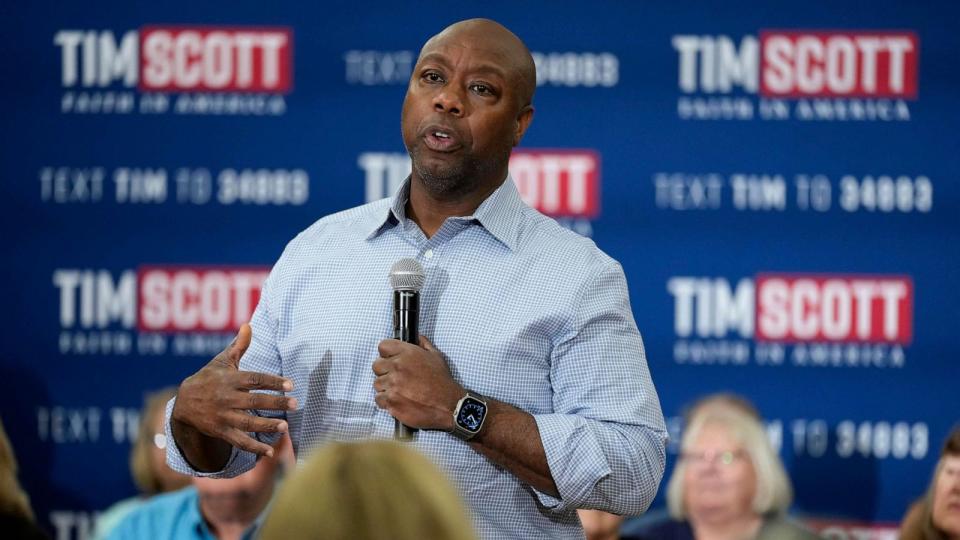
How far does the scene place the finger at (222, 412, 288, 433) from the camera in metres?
1.93

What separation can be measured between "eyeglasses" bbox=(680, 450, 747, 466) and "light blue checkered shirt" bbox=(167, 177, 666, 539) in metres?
2.01

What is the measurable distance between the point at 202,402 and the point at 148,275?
8.49 feet

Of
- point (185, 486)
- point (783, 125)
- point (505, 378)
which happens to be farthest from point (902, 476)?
point (505, 378)

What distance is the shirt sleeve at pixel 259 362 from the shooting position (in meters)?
2.13

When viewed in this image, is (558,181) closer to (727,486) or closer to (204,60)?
(727,486)

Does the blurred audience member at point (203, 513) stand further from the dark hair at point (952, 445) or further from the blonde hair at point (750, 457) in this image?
the dark hair at point (952, 445)

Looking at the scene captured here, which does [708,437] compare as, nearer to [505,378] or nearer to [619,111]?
[619,111]

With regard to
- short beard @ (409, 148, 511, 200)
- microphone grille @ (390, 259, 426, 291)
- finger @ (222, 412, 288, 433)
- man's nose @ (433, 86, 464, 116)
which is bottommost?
finger @ (222, 412, 288, 433)

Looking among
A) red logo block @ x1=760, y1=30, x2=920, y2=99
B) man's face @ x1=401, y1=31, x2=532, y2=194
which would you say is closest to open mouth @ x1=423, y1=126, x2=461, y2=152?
man's face @ x1=401, y1=31, x2=532, y2=194

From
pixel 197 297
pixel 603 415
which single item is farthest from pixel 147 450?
pixel 603 415

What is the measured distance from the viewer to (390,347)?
1.95m

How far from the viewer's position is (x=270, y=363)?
7.34 ft

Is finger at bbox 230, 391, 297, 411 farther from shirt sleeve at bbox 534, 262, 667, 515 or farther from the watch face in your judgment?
shirt sleeve at bbox 534, 262, 667, 515

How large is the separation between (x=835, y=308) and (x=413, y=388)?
8.89ft
